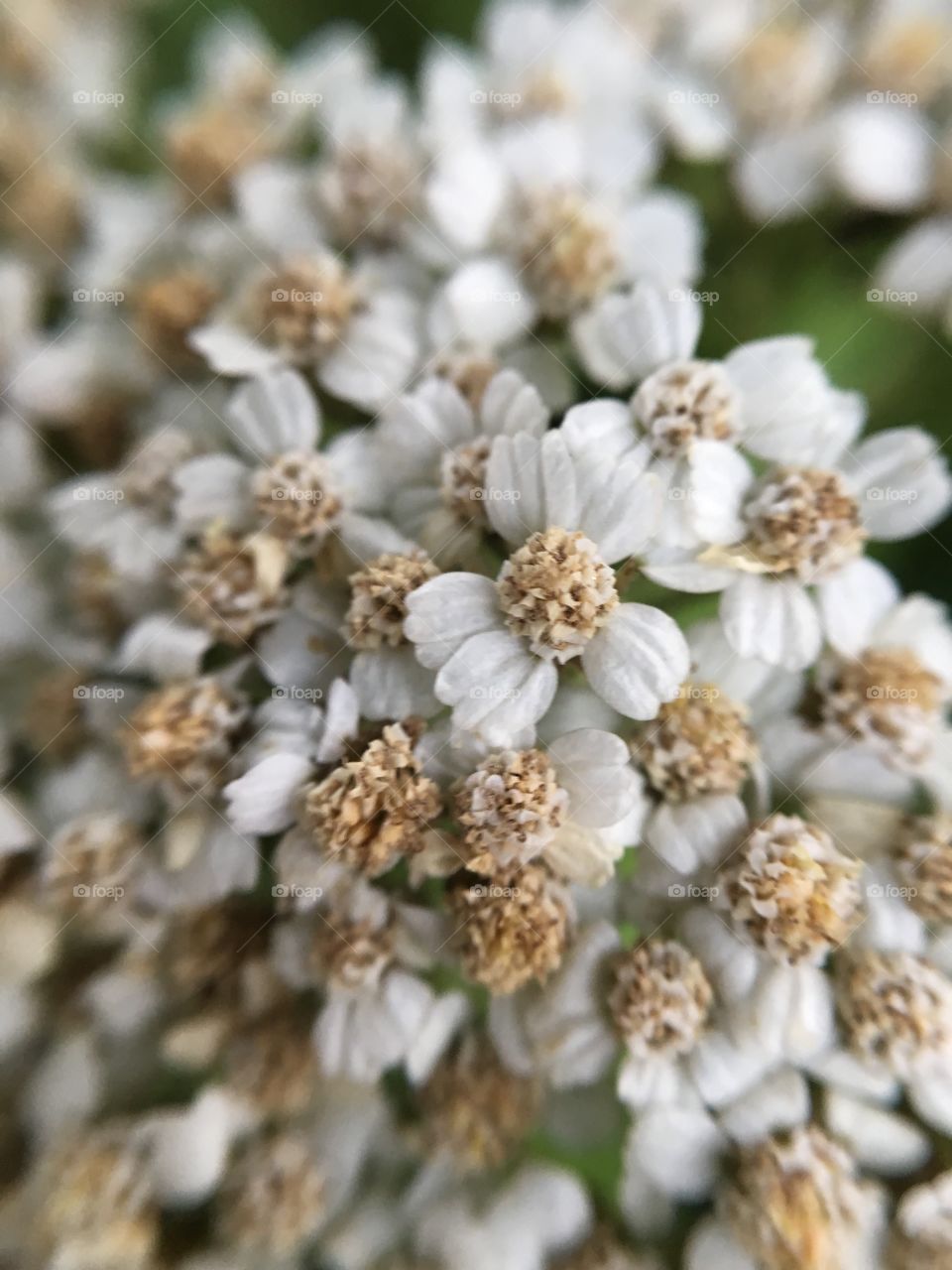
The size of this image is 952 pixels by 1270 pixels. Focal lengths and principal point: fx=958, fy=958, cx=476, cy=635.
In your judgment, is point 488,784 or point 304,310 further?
point 304,310

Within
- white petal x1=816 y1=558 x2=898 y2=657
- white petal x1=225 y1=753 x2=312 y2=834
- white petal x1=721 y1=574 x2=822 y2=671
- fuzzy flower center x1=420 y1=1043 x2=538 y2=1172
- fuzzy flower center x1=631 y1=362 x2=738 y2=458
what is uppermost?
fuzzy flower center x1=631 y1=362 x2=738 y2=458

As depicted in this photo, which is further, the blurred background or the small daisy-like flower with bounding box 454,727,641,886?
the blurred background

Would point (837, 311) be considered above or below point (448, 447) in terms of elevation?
above

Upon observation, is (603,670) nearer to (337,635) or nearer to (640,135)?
(337,635)

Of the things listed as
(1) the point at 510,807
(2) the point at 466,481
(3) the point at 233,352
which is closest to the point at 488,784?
(1) the point at 510,807

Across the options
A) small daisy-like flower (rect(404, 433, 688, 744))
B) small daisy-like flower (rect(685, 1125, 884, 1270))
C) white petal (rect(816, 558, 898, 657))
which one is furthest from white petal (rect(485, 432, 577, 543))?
small daisy-like flower (rect(685, 1125, 884, 1270))

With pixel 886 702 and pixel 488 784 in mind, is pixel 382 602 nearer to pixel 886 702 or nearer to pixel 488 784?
pixel 488 784

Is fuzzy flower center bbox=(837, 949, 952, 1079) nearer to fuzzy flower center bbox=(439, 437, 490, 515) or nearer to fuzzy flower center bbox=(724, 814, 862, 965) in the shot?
fuzzy flower center bbox=(724, 814, 862, 965)
